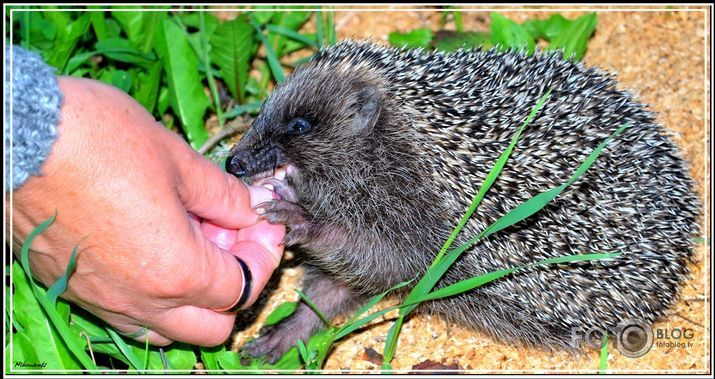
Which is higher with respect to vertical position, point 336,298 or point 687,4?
point 687,4

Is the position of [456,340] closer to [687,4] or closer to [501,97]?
[501,97]

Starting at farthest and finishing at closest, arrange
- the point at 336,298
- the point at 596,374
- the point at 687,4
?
1. the point at 687,4
2. the point at 336,298
3. the point at 596,374

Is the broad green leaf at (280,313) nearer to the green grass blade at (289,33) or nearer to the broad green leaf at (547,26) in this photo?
the green grass blade at (289,33)

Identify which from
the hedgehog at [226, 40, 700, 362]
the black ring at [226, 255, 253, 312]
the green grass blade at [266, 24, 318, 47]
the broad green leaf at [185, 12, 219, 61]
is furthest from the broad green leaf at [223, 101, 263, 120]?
the black ring at [226, 255, 253, 312]

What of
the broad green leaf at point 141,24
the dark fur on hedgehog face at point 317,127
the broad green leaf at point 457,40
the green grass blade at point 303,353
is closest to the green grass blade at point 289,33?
the broad green leaf at point 141,24

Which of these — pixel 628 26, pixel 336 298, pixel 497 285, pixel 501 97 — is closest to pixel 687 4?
pixel 628 26

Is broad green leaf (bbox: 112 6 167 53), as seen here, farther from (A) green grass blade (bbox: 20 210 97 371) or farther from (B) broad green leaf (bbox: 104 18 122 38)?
(A) green grass blade (bbox: 20 210 97 371)

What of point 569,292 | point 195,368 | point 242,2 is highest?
point 242,2
